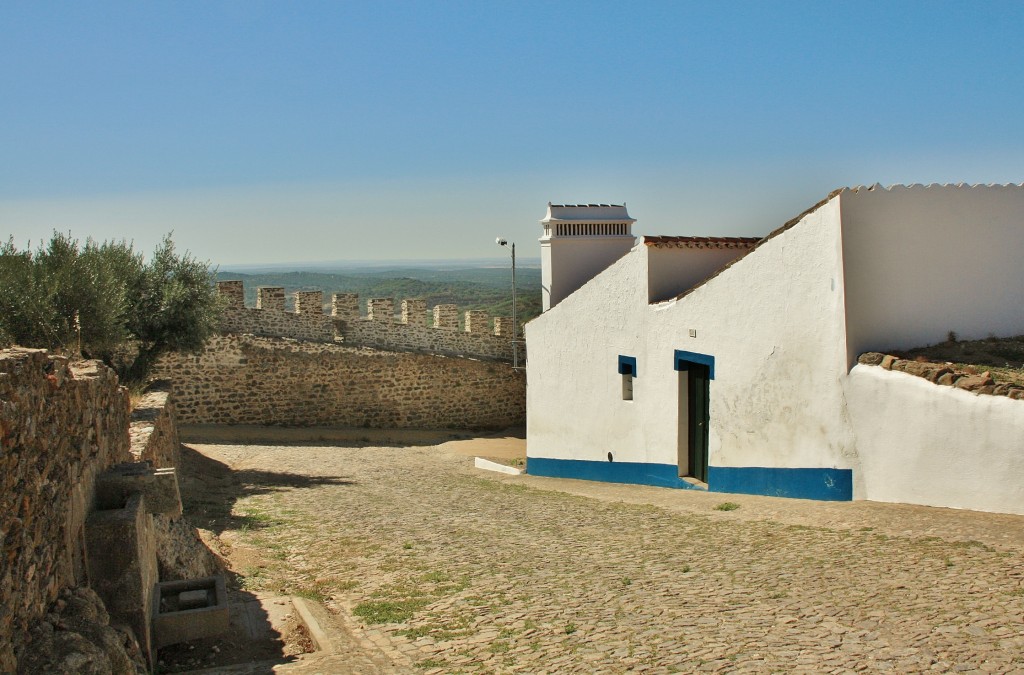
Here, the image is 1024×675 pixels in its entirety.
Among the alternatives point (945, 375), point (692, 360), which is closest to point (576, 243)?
point (692, 360)

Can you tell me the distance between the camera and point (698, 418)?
13414 millimetres

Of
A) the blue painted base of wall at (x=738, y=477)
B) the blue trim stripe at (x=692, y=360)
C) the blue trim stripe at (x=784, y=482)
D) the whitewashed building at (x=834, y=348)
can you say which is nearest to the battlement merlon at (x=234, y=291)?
the blue painted base of wall at (x=738, y=477)

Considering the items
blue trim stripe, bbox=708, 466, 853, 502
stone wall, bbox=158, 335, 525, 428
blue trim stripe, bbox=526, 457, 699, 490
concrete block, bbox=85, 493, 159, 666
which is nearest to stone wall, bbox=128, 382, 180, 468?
concrete block, bbox=85, 493, 159, 666

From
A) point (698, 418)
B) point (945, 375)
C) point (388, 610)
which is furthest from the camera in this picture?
point (698, 418)

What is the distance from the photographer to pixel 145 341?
17.6m

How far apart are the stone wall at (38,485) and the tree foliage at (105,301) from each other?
7738mm

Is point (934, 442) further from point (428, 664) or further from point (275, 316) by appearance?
point (275, 316)

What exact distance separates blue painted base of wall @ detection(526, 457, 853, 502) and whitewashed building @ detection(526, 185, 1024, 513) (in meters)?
0.03

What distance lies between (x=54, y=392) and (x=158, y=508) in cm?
140

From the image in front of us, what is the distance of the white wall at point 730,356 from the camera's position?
34.7 feet

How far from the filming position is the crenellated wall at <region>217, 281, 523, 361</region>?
2303 centimetres

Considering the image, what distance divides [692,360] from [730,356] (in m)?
0.95

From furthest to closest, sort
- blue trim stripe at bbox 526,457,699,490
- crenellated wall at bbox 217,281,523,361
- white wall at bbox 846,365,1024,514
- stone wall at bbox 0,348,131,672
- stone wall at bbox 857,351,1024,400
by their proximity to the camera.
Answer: crenellated wall at bbox 217,281,523,361
blue trim stripe at bbox 526,457,699,490
stone wall at bbox 857,351,1024,400
white wall at bbox 846,365,1024,514
stone wall at bbox 0,348,131,672

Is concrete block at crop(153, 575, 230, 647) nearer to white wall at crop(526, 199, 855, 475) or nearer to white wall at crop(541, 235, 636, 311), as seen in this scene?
white wall at crop(526, 199, 855, 475)
